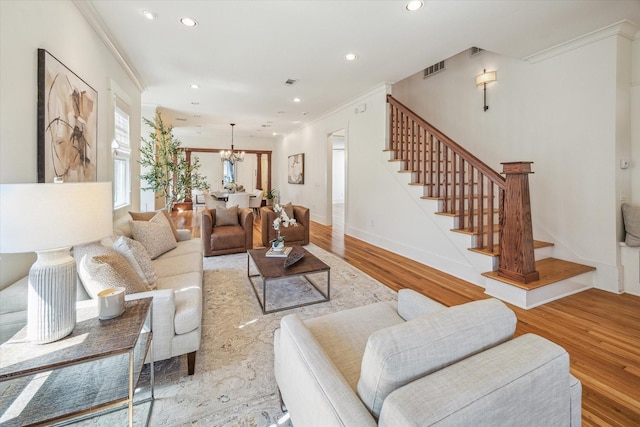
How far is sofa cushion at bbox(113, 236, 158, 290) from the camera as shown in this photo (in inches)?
78.7

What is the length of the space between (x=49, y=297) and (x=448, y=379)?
153cm

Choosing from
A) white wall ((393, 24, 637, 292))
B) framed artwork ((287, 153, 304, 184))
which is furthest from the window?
white wall ((393, 24, 637, 292))

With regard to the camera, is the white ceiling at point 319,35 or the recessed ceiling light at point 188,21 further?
the recessed ceiling light at point 188,21

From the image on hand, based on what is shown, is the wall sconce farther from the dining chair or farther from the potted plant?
the dining chair

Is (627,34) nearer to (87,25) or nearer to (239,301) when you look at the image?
(239,301)

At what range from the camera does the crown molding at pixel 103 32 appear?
98.3 inches

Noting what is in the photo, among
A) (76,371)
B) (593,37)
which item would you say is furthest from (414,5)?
(76,371)

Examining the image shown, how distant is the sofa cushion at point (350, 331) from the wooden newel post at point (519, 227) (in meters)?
1.86

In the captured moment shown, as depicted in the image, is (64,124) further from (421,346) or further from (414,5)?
(414,5)

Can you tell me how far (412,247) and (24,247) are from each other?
420 centimetres

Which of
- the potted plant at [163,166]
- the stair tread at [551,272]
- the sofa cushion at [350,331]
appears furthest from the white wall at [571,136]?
the potted plant at [163,166]

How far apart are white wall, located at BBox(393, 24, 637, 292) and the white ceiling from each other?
1.16ft

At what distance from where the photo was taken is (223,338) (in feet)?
7.35

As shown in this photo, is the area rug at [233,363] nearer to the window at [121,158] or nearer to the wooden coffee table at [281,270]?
the wooden coffee table at [281,270]
